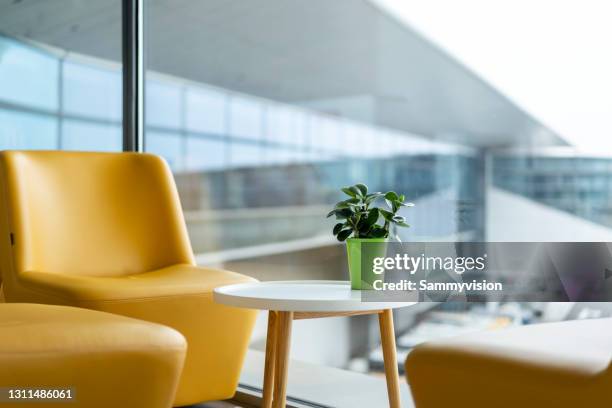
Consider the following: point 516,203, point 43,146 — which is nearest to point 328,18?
point 516,203

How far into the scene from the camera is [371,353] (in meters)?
2.59

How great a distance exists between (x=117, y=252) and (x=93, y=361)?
1231 mm

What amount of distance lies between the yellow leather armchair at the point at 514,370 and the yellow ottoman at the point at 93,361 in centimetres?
47

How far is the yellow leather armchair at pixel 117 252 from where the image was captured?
1932mm

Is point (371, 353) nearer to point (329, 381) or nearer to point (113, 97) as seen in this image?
point (329, 381)

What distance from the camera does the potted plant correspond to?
1.62 m

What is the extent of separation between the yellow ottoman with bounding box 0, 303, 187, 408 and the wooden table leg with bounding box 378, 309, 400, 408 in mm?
526

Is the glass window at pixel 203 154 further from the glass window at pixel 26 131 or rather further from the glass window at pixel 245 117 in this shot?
the glass window at pixel 26 131

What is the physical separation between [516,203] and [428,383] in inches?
39.3

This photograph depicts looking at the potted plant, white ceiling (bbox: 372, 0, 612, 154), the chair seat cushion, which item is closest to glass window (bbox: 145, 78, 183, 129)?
the chair seat cushion

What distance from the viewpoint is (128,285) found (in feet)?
6.40

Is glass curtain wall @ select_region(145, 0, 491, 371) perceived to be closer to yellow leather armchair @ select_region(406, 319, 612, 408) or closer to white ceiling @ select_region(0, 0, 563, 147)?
white ceiling @ select_region(0, 0, 563, 147)

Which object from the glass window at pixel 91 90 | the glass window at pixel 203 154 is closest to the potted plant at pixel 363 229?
the glass window at pixel 91 90

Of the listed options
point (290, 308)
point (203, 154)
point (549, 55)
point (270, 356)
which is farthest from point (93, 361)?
point (203, 154)
